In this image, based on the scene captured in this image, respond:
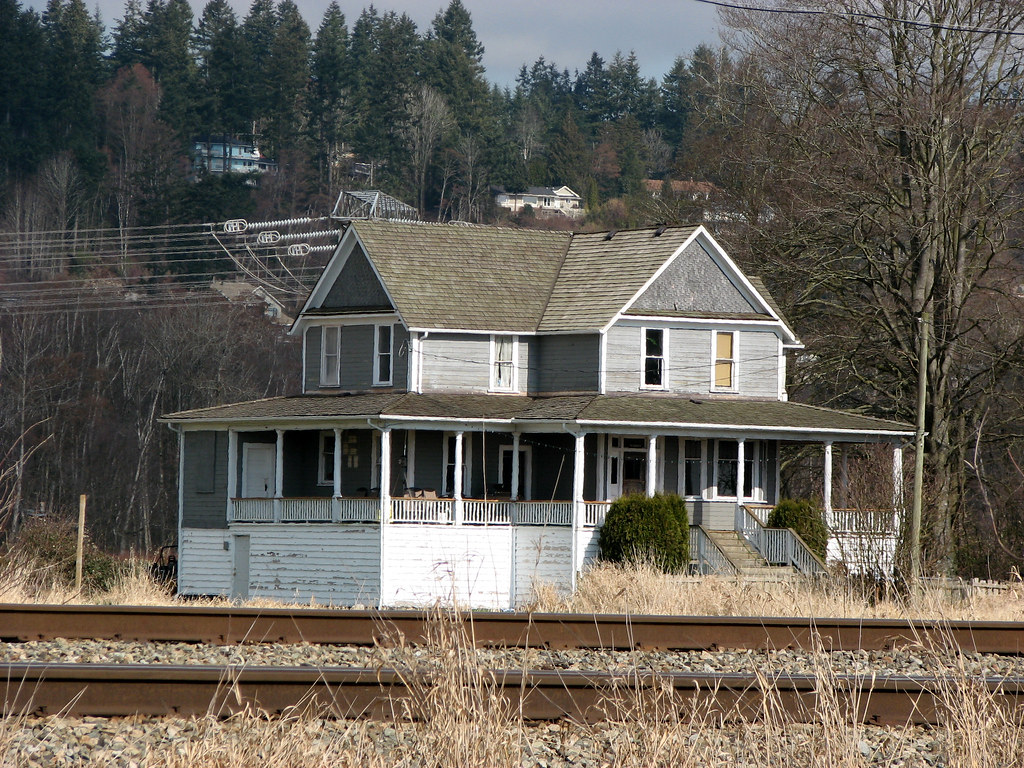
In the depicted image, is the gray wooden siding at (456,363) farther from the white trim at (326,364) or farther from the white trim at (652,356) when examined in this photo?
the white trim at (652,356)

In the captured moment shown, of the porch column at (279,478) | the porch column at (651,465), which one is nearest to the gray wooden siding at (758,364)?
the porch column at (651,465)

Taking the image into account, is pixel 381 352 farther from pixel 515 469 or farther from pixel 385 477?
pixel 385 477

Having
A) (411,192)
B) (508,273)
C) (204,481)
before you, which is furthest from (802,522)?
(411,192)

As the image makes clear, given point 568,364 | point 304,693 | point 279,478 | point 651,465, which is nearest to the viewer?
point 304,693

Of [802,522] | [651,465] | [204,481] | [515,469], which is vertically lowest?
[802,522]

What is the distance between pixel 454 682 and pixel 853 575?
16103 millimetres

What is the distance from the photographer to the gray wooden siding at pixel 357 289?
35656 mm

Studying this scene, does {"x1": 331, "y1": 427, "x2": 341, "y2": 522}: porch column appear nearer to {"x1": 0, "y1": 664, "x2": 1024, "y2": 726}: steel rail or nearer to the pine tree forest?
the pine tree forest

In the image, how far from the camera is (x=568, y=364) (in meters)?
34.9

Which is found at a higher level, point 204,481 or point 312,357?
point 312,357

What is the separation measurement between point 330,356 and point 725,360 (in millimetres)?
10278

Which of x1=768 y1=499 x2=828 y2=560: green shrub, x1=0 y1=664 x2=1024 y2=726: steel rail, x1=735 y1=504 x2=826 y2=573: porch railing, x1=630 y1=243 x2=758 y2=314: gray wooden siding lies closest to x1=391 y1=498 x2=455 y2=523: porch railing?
x1=735 y1=504 x2=826 y2=573: porch railing

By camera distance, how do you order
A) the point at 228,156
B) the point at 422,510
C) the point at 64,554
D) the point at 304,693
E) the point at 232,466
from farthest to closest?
the point at 228,156 < the point at 232,466 < the point at 64,554 < the point at 422,510 < the point at 304,693

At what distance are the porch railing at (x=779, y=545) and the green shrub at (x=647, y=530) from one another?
188cm
